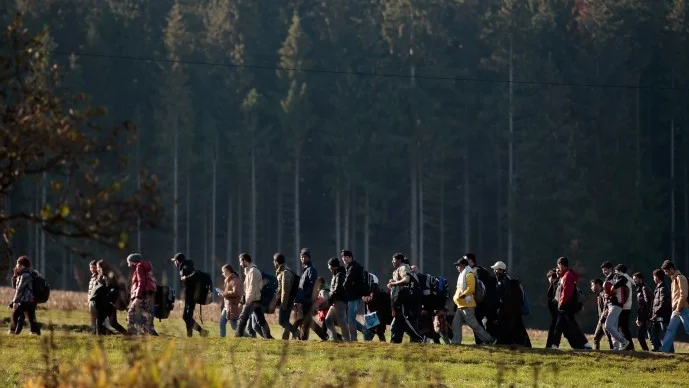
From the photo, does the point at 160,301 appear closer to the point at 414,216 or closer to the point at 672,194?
the point at 414,216

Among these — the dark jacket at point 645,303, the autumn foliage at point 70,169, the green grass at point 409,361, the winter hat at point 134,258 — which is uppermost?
the autumn foliage at point 70,169

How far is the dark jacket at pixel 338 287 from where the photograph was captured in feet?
83.1

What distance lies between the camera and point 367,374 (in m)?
21.4

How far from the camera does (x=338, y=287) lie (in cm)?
2539

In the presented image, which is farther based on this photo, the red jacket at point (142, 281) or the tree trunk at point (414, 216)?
the tree trunk at point (414, 216)

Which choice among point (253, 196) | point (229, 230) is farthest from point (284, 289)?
point (229, 230)

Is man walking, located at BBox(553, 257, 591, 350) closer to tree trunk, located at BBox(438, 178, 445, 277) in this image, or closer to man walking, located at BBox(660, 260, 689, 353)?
man walking, located at BBox(660, 260, 689, 353)

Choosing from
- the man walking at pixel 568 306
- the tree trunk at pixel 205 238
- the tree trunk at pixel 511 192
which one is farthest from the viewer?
the tree trunk at pixel 205 238

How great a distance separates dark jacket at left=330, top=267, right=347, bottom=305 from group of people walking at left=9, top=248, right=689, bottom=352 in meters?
0.02

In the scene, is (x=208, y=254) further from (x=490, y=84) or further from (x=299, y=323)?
(x=299, y=323)

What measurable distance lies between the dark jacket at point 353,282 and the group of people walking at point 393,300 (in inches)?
0.7

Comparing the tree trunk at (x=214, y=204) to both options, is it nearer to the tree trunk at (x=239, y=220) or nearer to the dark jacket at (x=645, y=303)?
the tree trunk at (x=239, y=220)

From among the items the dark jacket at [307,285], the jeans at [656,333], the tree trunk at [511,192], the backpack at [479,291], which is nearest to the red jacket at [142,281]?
the dark jacket at [307,285]

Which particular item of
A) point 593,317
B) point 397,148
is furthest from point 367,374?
point 397,148
